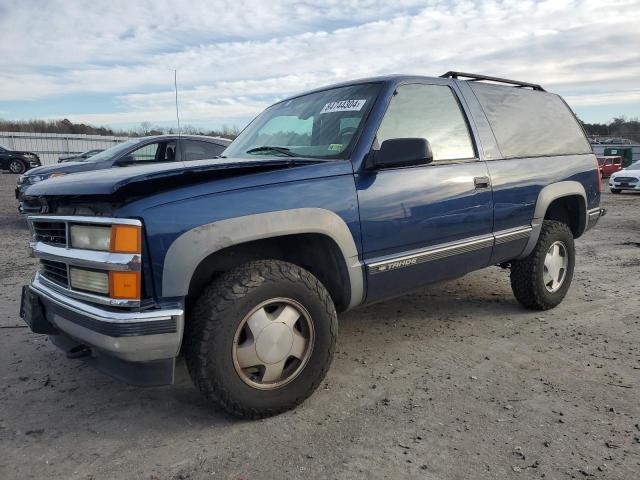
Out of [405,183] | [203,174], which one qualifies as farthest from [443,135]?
[203,174]

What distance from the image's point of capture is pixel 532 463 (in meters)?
2.35

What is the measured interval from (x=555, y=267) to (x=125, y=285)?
12.3 ft

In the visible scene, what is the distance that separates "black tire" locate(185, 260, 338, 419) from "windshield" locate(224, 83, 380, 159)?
0.88 meters

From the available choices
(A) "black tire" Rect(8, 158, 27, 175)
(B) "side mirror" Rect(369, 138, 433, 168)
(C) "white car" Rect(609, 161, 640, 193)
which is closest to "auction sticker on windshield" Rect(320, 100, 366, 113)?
(B) "side mirror" Rect(369, 138, 433, 168)

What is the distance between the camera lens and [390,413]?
2826 mm

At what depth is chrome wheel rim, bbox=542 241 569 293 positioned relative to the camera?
4527 millimetres

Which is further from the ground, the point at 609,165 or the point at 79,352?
the point at 609,165

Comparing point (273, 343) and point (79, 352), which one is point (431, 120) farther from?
point (79, 352)

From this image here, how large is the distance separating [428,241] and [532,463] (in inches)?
58.1

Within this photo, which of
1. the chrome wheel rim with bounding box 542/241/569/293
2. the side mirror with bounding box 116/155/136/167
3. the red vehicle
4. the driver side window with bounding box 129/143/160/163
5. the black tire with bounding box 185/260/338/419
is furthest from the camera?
the red vehicle

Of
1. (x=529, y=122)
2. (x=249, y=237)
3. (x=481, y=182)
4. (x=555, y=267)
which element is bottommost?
(x=555, y=267)

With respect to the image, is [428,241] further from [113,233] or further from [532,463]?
[113,233]

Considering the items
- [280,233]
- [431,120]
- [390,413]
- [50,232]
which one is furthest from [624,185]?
[50,232]

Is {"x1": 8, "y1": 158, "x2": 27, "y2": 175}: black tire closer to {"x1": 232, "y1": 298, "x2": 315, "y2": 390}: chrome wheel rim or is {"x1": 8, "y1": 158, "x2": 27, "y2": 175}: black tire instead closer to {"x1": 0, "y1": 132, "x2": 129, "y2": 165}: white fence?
{"x1": 0, "y1": 132, "x2": 129, "y2": 165}: white fence
